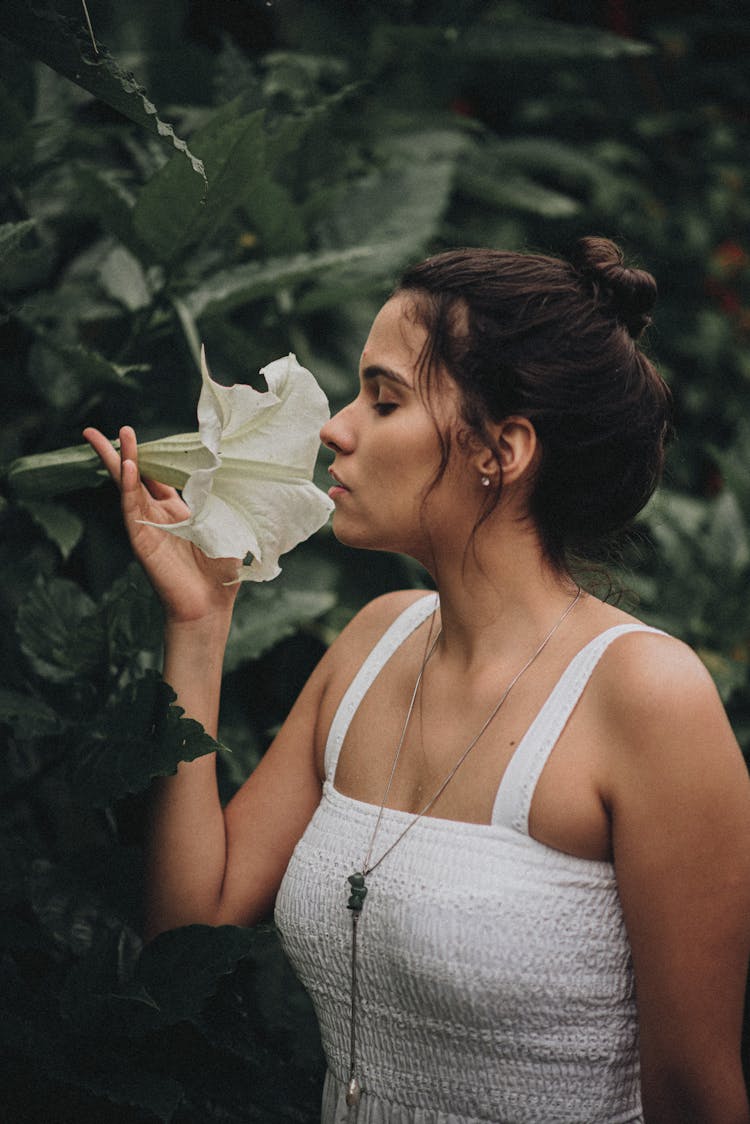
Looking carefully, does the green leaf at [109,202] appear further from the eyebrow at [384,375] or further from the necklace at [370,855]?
the necklace at [370,855]

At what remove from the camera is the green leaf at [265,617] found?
1.65 metres

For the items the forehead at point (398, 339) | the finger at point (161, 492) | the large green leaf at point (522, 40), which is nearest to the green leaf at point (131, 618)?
the finger at point (161, 492)

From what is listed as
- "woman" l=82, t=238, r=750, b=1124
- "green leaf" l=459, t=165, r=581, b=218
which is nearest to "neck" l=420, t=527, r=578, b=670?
"woman" l=82, t=238, r=750, b=1124

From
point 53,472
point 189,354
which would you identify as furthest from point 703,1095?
point 189,354

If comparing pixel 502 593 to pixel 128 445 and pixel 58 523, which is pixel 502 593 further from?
pixel 58 523

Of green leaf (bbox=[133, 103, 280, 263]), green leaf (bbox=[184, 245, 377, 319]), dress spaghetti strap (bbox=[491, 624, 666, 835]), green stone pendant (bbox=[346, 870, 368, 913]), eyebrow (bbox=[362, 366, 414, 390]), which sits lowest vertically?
green stone pendant (bbox=[346, 870, 368, 913])

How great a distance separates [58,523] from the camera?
5.13 ft

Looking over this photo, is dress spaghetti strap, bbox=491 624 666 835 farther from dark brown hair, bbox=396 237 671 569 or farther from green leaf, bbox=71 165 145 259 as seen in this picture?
green leaf, bbox=71 165 145 259

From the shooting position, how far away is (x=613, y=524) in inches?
60.6

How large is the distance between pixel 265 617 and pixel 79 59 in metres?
0.85

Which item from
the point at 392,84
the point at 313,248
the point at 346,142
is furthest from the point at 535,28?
the point at 313,248

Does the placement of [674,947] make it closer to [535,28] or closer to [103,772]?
[103,772]

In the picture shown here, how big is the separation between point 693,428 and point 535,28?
4.61 feet

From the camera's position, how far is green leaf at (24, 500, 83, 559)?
1.53 metres
